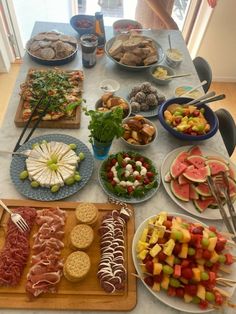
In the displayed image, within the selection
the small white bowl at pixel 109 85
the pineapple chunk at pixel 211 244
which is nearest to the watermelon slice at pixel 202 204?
the pineapple chunk at pixel 211 244

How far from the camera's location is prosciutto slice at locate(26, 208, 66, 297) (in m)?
1.15

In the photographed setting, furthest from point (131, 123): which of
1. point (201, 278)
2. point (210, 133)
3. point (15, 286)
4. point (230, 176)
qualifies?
point (15, 286)

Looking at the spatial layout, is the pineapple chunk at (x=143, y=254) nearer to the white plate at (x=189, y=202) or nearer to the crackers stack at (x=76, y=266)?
the crackers stack at (x=76, y=266)

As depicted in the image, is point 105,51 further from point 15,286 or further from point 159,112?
point 15,286

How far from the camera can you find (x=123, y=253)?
1.29 metres

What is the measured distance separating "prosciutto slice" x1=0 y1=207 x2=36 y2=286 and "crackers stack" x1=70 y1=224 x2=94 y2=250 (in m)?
0.23

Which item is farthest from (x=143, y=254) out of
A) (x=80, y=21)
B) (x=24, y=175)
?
A: (x=80, y=21)

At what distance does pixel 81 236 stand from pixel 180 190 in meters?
0.62

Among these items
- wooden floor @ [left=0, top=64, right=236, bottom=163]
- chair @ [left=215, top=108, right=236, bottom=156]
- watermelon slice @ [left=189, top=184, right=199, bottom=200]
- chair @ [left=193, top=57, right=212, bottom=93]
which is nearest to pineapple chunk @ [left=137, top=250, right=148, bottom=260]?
watermelon slice @ [left=189, top=184, right=199, bottom=200]

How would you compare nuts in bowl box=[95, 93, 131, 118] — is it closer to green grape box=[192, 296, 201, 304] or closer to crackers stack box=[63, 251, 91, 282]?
crackers stack box=[63, 251, 91, 282]

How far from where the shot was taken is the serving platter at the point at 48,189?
57.6 inches

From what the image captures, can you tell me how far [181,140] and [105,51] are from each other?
1.03 meters

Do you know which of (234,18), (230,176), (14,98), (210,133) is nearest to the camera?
(230,176)

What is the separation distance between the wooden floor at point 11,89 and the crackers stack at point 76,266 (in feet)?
8.22
